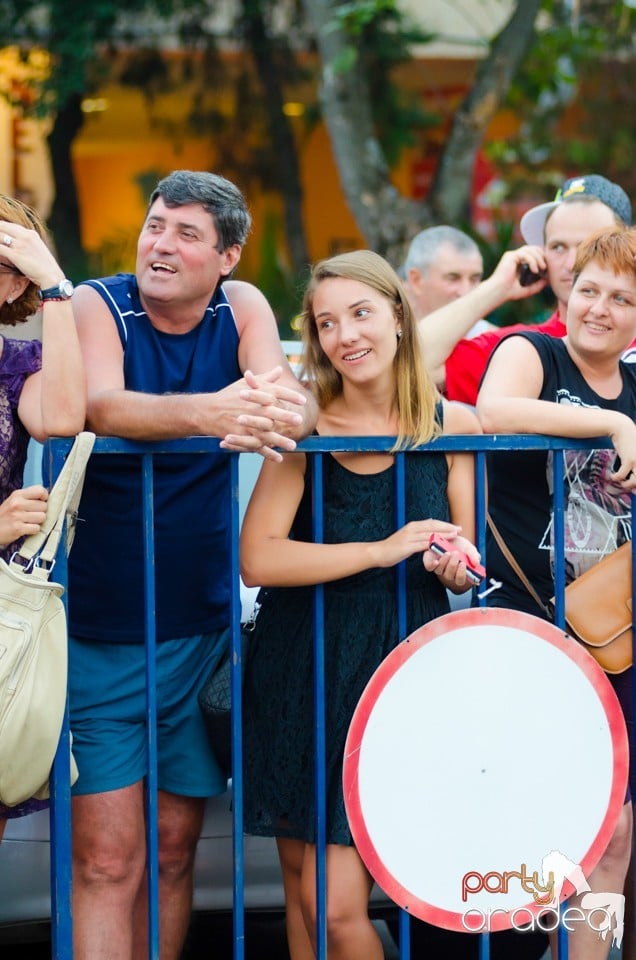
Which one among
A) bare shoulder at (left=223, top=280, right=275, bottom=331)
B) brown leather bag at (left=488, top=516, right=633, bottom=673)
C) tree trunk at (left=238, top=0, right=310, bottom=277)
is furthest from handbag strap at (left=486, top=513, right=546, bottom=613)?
tree trunk at (left=238, top=0, right=310, bottom=277)

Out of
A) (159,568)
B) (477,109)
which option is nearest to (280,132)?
(477,109)

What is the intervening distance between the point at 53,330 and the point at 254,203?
9692 millimetres

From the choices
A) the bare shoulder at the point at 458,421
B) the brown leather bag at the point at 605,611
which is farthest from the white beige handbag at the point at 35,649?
the brown leather bag at the point at 605,611

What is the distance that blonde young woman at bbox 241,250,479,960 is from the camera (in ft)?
10.8

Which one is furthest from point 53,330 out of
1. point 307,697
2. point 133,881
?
point 133,881

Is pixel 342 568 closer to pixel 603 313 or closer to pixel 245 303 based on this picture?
pixel 245 303

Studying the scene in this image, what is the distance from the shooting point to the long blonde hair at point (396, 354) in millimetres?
3439

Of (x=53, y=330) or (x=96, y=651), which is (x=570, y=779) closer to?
(x=96, y=651)

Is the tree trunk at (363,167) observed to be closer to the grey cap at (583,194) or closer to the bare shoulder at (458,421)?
the grey cap at (583,194)

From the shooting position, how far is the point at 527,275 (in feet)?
15.7

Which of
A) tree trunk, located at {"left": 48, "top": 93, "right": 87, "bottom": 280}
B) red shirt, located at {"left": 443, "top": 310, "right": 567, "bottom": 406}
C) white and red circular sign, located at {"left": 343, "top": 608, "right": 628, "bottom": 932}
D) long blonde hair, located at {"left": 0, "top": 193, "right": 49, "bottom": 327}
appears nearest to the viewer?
white and red circular sign, located at {"left": 343, "top": 608, "right": 628, "bottom": 932}

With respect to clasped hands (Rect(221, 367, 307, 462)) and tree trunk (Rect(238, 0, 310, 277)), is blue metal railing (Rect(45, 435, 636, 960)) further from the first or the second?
tree trunk (Rect(238, 0, 310, 277))

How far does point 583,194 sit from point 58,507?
7.89ft

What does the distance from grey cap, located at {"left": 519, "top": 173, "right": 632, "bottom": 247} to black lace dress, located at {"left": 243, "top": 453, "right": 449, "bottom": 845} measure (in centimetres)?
172
